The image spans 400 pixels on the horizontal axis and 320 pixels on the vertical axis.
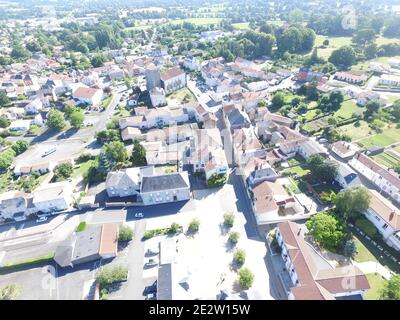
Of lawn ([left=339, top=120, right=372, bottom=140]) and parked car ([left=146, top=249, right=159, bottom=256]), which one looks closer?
parked car ([left=146, top=249, right=159, bottom=256])

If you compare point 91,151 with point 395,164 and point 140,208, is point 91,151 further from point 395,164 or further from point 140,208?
point 395,164

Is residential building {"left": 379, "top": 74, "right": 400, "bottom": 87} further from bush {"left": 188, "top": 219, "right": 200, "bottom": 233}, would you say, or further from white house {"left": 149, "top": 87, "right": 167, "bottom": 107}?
bush {"left": 188, "top": 219, "right": 200, "bottom": 233}

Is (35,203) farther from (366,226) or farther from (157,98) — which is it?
(366,226)

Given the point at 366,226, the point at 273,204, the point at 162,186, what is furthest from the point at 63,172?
the point at 366,226

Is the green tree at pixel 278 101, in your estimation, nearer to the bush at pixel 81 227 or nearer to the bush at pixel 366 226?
the bush at pixel 366 226

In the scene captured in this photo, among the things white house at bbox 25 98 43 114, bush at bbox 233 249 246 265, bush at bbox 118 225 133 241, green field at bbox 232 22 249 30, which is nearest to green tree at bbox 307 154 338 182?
bush at bbox 233 249 246 265

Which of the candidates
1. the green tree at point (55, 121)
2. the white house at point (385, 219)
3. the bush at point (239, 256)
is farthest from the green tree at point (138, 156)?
the white house at point (385, 219)
